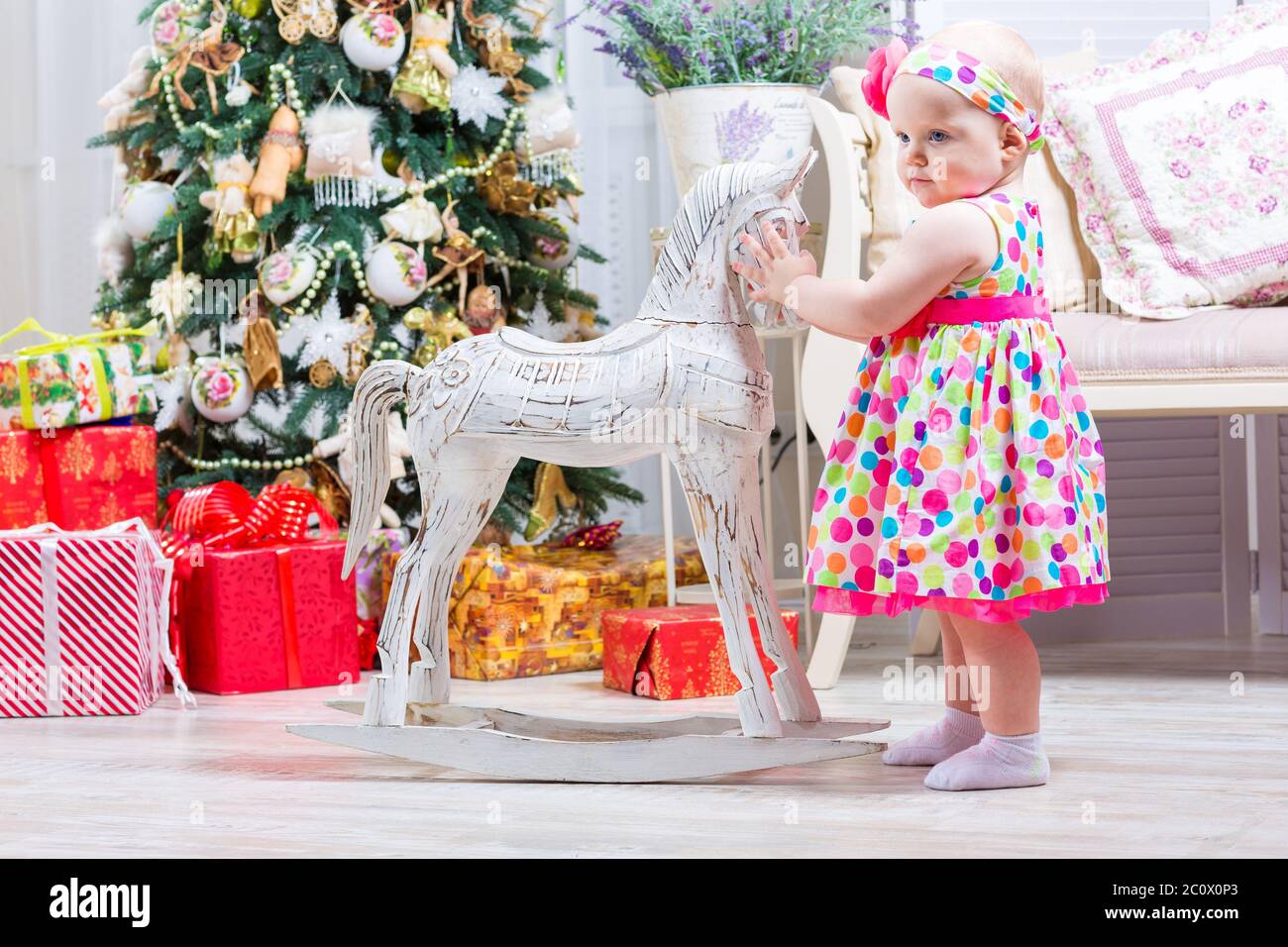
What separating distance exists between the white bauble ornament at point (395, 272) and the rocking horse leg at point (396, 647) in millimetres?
803

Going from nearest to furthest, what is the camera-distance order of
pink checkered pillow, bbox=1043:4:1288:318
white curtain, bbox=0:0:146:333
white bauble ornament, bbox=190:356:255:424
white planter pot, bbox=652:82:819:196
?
pink checkered pillow, bbox=1043:4:1288:318 → white planter pot, bbox=652:82:819:196 → white bauble ornament, bbox=190:356:255:424 → white curtain, bbox=0:0:146:333

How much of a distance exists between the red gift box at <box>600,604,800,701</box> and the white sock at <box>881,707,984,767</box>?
0.43m

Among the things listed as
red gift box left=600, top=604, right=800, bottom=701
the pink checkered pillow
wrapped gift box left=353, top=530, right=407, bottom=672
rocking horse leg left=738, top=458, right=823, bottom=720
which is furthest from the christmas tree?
rocking horse leg left=738, top=458, right=823, bottom=720

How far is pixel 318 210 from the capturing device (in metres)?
2.24

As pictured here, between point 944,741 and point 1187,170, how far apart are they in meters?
1.00

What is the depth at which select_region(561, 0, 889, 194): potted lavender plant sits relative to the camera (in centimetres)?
211

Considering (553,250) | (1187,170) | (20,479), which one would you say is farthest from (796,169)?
(20,479)

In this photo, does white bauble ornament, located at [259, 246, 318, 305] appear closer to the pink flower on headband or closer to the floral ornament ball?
the floral ornament ball

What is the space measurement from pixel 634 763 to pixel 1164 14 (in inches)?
72.8

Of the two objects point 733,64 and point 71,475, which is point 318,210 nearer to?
point 71,475

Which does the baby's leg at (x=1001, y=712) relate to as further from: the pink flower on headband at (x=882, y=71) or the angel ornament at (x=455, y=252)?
the angel ornament at (x=455, y=252)
